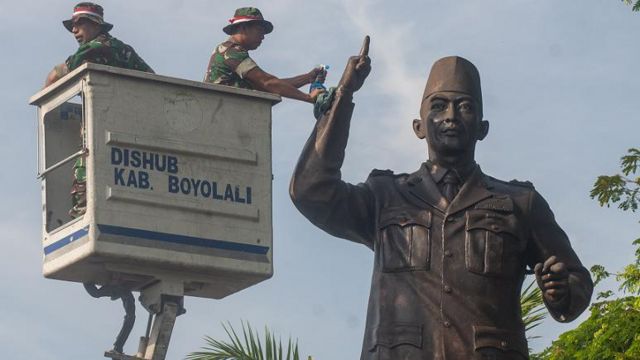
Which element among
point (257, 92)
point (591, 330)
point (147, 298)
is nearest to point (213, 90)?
point (257, 92)

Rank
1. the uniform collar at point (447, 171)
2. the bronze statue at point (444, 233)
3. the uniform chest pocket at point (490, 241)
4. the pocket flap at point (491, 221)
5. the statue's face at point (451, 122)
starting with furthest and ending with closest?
the uniform collar at point (447, 171) → the statue's face at point (451, 122) → the pocket flap at point (491, 221) → the uniform chest pocket at point (490, 241) → the bronze statue at point (444, 233)

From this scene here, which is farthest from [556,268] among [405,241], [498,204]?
[405,241]

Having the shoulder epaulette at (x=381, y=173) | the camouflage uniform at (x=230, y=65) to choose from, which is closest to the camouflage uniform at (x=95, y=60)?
the camouflage uniform at (x=230, y=65)

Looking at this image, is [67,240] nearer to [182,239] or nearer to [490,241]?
[182,239]

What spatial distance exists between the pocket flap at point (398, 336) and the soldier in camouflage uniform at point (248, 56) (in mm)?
6104

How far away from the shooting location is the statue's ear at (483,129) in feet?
39.6

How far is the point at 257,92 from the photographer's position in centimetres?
1856

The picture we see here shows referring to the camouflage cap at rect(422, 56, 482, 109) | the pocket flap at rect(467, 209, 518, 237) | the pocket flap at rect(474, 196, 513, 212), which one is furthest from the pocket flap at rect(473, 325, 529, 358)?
the camouflage cap at rect(422, 56, 482, 109)

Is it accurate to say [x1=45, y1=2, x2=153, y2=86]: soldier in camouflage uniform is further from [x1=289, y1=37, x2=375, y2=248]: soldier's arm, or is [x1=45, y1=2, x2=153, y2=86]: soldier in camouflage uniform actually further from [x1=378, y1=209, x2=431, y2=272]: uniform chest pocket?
[x1=378, y1=209, x2=431, y2=272]: uniform chest pocket

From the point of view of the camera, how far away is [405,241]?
38.9 ft

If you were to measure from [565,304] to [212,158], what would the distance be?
7.67 metres

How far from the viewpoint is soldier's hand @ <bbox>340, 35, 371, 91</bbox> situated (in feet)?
38.3

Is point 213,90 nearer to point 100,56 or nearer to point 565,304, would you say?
point 100,56

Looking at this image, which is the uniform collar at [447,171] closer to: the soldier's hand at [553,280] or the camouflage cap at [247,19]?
the soldier's hand at [553,280]
